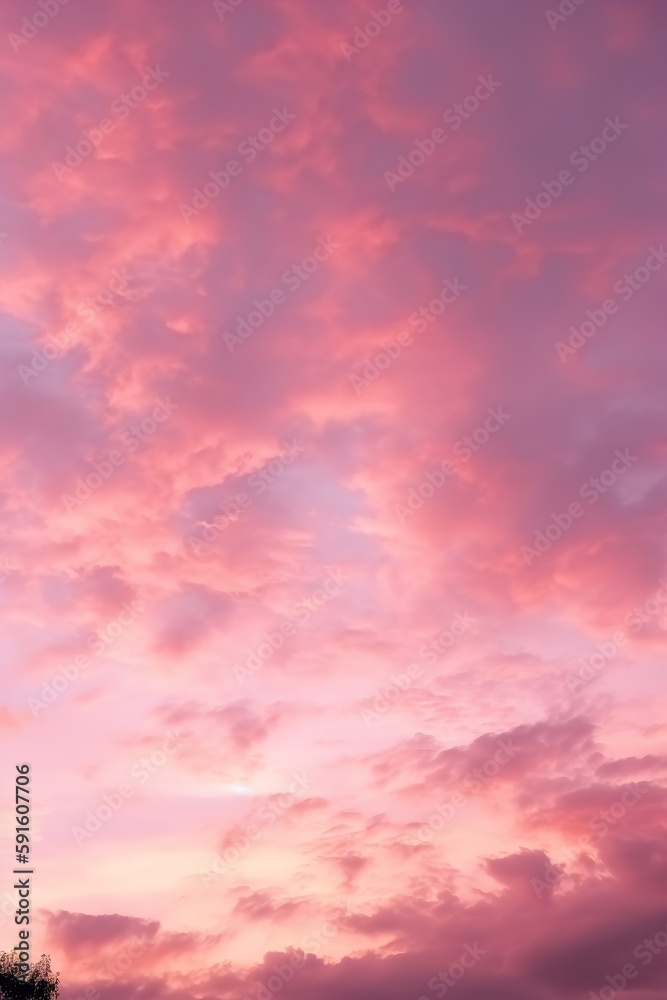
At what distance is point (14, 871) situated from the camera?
208 feet

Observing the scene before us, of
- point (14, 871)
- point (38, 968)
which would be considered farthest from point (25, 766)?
point (38, 968)

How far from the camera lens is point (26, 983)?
290 feet

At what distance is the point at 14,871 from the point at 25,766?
729cm

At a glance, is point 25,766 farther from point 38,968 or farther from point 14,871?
point 38,968

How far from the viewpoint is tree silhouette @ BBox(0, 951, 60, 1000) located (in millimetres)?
87750

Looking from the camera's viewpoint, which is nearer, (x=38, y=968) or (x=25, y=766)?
(x=25, y=766)

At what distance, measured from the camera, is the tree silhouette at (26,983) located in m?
87.8

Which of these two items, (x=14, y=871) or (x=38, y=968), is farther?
(x=38, y=968)

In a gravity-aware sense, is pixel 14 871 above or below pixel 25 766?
below

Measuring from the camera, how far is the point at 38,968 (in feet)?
295

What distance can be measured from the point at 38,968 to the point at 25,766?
128ft

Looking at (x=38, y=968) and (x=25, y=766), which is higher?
(x=25, y=766)
